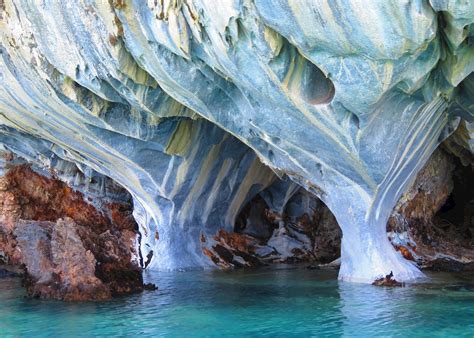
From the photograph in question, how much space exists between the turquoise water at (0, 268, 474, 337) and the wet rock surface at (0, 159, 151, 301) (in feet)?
1.81

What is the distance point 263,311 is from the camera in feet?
32.1

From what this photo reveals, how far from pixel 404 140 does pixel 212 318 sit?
16.5 ft

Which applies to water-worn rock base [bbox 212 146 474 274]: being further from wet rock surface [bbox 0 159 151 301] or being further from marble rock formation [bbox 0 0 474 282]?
wet rock surface [bbox 0 159 151 301]

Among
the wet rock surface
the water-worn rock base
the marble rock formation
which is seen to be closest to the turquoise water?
the wet rock surface

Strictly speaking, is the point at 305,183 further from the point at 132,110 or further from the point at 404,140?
the point at 132,110

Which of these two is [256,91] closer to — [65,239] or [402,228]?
[65,239]

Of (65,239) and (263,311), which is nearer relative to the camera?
(263,311)

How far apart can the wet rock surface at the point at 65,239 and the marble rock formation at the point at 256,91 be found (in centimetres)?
221

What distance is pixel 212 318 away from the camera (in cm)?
933

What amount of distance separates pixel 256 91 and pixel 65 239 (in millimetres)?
5095

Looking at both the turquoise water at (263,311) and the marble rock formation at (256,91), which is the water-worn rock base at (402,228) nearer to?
the marble rock formation at (256,91)

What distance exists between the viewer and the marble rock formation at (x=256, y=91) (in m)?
8.95

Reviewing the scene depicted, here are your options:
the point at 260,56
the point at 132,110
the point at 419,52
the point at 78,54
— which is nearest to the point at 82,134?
the point at 132,110

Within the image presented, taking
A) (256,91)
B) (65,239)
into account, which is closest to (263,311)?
(256,91)
